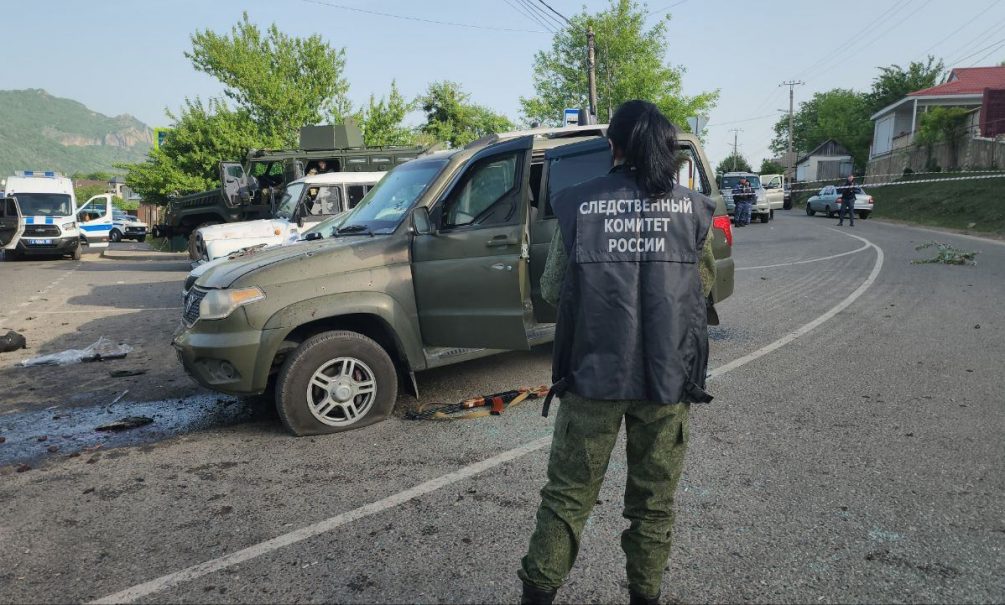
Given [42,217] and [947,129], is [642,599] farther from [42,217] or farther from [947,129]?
[947,129]

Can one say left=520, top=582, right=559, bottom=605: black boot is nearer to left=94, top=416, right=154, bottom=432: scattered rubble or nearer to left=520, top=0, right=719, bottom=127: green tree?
left=94, top=416, right=154, bottom=432: scattered rubble

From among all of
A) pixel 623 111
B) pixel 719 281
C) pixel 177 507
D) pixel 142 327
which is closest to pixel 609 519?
pixel 623 111

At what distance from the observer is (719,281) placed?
6.14 metres

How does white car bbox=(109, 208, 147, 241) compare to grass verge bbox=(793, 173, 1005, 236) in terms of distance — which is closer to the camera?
grass verge bbox=(793, 173, 1005, 236)

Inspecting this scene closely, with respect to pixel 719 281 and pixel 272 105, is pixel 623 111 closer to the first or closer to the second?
pixel 719 281

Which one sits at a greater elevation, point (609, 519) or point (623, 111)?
point (623, 111)

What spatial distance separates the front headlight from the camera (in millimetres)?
4465

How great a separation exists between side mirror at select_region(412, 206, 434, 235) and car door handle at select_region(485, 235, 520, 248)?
0.44m

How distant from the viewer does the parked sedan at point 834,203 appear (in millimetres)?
29875

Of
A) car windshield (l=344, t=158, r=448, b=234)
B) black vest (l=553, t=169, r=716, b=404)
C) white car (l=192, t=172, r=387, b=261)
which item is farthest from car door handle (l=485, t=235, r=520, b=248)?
white car (l=192, t=172, r=387, b=261)

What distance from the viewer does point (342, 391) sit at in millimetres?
4664

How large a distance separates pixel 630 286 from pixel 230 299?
10.3 ft

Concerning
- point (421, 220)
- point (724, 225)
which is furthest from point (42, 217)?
point (724, 225)

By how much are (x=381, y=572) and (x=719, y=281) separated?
4298 millimetres
